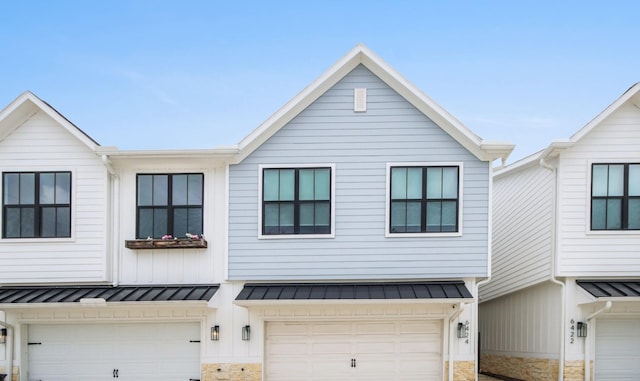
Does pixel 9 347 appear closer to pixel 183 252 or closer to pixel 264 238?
pixel 183 252

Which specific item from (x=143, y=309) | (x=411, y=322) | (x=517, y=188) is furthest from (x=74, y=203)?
(x=517, y=188)

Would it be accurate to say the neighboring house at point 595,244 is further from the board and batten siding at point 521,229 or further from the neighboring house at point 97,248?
the neighboring house at point 97,248

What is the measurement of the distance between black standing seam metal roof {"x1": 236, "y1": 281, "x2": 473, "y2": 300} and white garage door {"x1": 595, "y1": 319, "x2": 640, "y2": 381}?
3.46 meters

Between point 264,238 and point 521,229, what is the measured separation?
22.4 ft

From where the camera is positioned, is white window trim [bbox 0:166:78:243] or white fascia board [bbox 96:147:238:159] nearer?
white fascia board [bbox 96:147:238:159]

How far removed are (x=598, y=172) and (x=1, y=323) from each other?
42.9 ft

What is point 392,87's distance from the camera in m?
10.4

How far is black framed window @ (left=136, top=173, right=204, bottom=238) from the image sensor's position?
34.6 feet

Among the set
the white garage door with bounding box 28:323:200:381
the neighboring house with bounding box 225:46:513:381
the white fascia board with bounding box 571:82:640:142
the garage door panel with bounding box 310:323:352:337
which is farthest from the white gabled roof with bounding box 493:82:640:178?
the white garage door with bounding box 28:323:200:381

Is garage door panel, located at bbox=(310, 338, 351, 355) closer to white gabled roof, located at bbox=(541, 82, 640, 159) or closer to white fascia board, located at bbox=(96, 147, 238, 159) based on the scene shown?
white fascia board, located at bbox=(96, 147, 238, 159)

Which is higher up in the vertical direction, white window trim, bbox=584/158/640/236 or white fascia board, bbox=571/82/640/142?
white fascia board, bbox=571/82/640/142

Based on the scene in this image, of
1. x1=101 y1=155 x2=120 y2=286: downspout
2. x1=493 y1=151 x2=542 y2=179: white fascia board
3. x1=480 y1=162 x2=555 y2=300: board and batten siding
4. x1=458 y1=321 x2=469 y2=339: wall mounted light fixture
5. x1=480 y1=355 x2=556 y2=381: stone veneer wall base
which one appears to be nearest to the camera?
x1=458 y1=321 x2=469 y2=339: wall mounted light fixture

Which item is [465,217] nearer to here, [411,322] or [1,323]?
[411,322]

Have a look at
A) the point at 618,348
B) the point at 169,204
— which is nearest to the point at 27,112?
the point at 169,204
